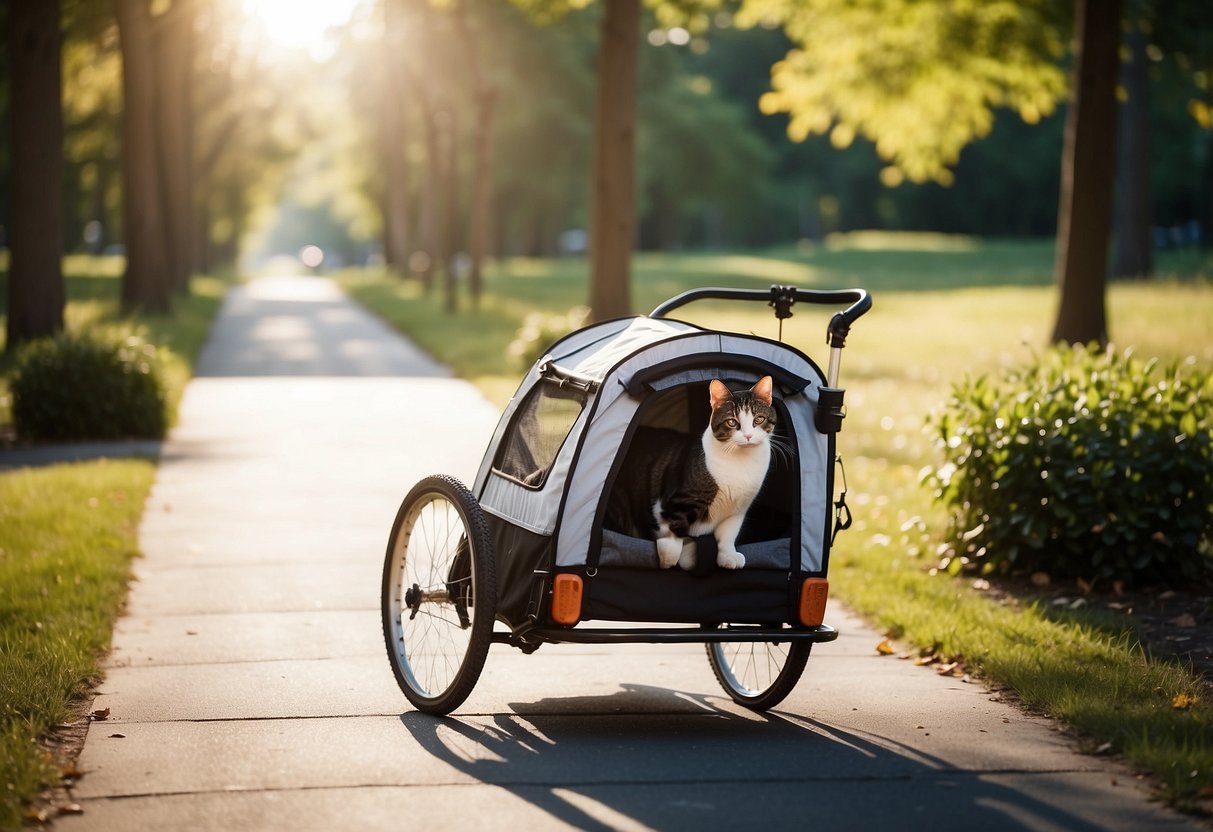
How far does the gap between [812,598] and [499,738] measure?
1.23m

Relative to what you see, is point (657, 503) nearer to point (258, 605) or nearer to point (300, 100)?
point (258, 605)

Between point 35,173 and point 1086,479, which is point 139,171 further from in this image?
point 1086,479

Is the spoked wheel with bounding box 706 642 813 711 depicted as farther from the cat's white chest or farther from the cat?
the cat's white chest

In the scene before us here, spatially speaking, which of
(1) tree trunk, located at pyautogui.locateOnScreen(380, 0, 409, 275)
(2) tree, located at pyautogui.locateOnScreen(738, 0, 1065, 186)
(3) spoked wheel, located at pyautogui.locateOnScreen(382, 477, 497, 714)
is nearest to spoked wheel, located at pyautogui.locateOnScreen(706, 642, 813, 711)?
(3) spoked wheel, located at pyautogui.locateOnScreen(382, 477, 497, 714)

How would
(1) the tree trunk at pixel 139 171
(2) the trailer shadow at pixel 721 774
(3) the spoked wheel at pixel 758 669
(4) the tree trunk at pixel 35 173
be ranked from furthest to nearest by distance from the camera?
1. (1) the tree trunk at pixel 139 171
2. (4) the tree trunk at pixel 35 173
3. (3) the spoked wheel at pixel 758 669
4. (2) the trailer shadow at pixel 721 774

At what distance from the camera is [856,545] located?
10.1 meters

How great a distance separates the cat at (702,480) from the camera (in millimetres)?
5641

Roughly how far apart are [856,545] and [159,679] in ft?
15.5

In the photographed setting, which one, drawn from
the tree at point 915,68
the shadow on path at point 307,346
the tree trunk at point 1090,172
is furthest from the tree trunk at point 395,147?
the tree trunk at point 1090,172

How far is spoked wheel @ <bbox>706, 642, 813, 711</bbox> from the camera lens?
242 inches

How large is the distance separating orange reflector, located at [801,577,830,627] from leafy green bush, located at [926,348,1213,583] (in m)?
3.10

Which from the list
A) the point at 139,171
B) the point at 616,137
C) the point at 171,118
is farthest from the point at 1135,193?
the point at 139,171

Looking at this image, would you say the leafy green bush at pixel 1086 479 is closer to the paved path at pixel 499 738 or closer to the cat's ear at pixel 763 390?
the paved path at pixel 499 738

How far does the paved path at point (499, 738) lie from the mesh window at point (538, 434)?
92 centimetres
